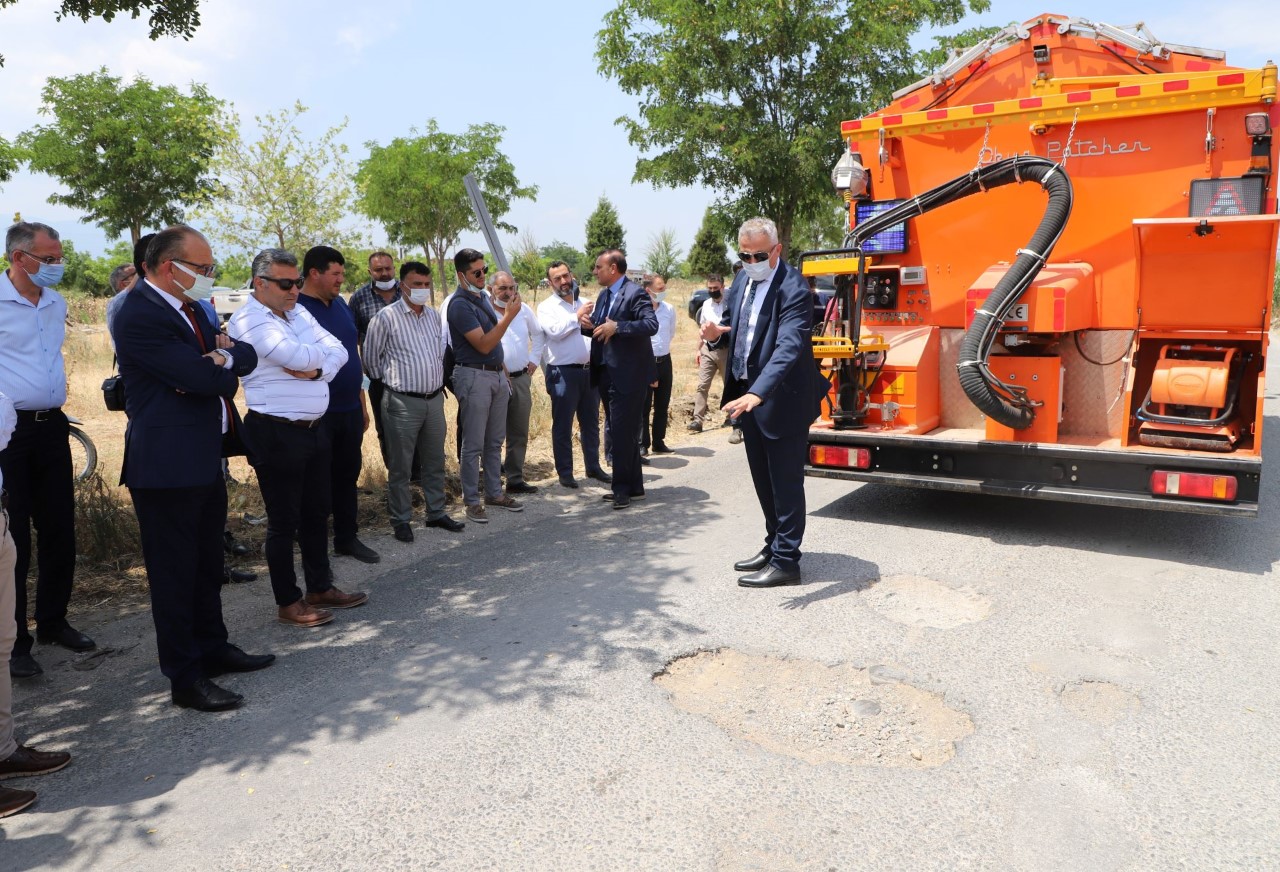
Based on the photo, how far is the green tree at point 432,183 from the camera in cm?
2844

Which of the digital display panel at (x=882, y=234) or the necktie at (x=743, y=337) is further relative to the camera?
the digital display panel at (x=882, y=234)

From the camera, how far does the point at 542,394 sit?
39.4 ft

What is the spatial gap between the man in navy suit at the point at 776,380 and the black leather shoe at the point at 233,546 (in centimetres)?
334

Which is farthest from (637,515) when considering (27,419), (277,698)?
(27,419)

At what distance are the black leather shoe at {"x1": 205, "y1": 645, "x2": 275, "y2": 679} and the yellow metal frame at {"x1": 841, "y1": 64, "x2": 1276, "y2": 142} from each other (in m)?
5.60

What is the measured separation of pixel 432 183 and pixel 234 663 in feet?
85.8

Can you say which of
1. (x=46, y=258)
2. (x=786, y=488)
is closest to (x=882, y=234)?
(x=786, y=488)

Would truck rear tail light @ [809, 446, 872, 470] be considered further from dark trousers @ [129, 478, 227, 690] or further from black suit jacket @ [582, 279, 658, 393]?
dark trousers @ [129, 478, 227, 690]

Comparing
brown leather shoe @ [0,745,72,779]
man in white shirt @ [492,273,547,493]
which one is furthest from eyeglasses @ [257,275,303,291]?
man in white shirt @ [492,273,547,493]

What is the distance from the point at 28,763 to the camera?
10.5 ft

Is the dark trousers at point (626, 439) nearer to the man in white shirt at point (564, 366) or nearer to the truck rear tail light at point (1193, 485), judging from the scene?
the man in white shirt at point (564, 366)

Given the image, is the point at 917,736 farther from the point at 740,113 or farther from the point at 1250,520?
the point at 740,113

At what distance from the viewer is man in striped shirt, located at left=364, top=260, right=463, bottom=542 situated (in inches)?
240

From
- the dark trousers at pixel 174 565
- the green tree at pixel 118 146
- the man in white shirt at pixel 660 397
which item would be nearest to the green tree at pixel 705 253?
the green tree at pixel 118 146
